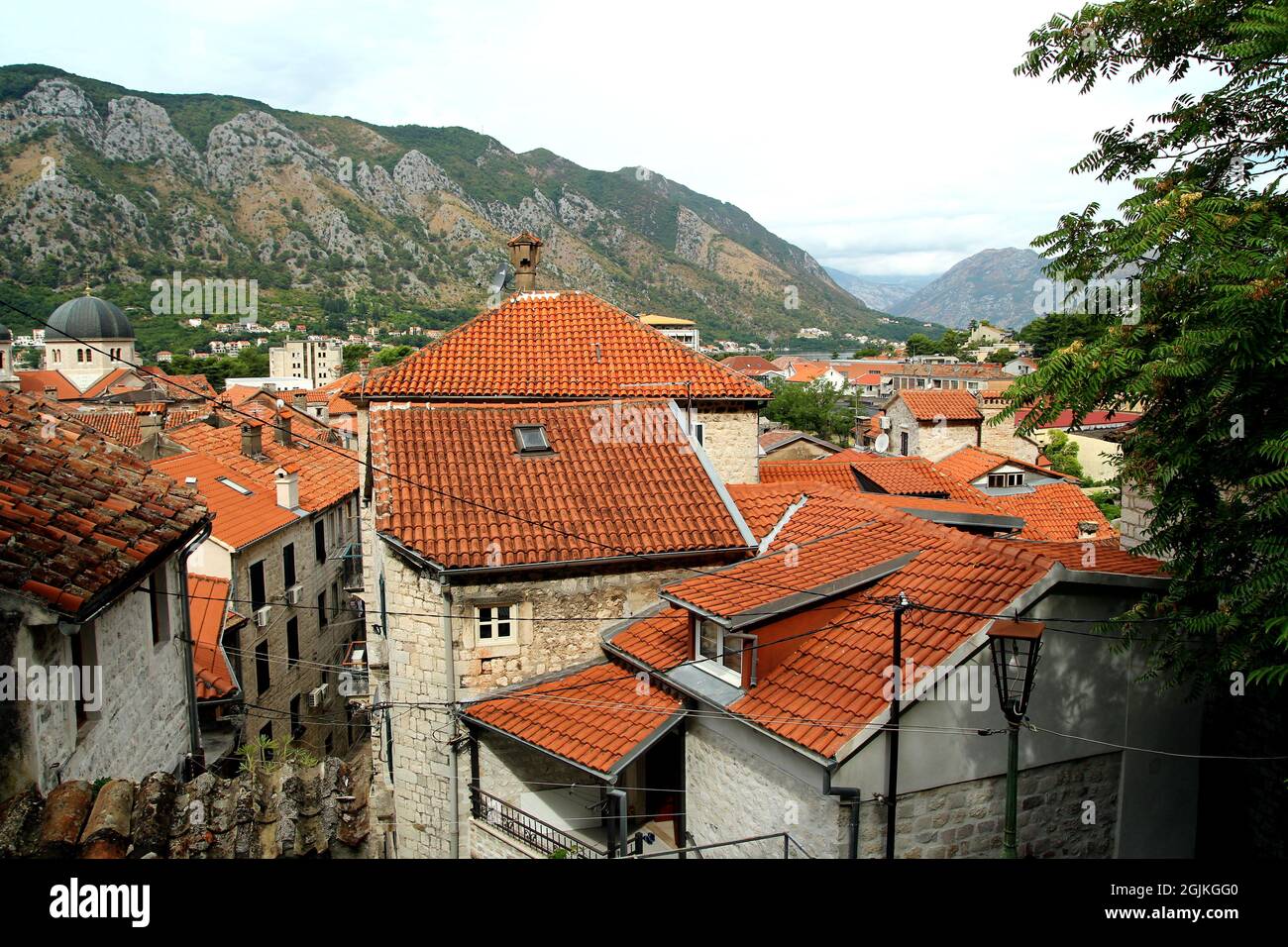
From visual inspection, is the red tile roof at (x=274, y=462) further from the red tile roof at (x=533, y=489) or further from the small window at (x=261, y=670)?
the red tile roof at (x=533, y=489)

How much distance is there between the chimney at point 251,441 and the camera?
2769cm

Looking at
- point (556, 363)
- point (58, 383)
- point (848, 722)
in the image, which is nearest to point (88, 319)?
point (58, 383)

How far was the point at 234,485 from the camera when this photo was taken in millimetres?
23891

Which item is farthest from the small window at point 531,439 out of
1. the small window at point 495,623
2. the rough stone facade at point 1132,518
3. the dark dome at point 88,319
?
the dark dome at point 88,319

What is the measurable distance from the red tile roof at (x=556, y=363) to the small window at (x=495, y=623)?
19.1 ft

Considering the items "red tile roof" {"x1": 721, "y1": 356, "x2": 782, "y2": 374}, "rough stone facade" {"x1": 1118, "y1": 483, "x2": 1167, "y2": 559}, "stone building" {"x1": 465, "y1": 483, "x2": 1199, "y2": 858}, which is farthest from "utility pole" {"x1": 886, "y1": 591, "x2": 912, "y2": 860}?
"red tile roof" {"x1": 721, "y1": 356, "x2": 782, "y2": 374}

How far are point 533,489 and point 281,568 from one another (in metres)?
13.3

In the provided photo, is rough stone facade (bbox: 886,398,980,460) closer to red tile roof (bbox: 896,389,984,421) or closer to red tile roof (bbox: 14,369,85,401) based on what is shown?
red tile roof (bbox: 896,389,984,421)

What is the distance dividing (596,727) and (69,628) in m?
6.28

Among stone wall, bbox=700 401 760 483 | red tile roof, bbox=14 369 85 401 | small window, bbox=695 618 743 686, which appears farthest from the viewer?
red tile roof, bbox=14 369 85 401

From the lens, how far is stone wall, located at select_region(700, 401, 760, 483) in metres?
18.0

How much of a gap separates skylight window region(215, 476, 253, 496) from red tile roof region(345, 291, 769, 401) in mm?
Answer: 8769
